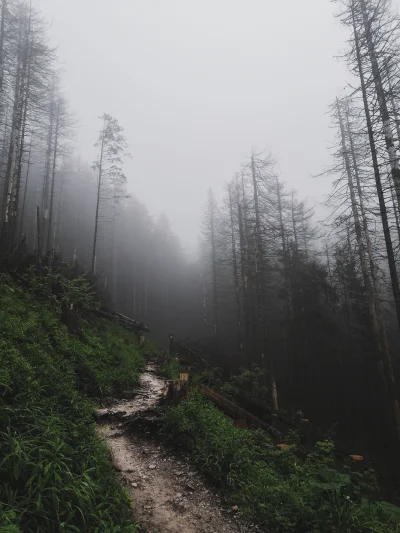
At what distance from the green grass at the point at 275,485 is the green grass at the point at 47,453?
5.94ft

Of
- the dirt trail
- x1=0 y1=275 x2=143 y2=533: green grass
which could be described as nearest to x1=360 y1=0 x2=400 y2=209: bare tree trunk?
the dirt trail

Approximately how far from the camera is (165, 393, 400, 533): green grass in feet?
12.8

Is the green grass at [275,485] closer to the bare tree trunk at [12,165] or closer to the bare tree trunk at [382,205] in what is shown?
the bare tree trunk at [382,205]

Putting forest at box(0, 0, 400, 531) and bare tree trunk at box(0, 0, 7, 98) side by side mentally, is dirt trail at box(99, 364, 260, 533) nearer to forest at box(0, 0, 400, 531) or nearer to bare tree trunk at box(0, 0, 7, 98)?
forest at box(0, 0, 400, 531)

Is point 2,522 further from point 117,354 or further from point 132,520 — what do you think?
point 117,354

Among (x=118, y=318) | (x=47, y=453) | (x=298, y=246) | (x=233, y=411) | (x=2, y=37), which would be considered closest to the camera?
(x=47, y=453)

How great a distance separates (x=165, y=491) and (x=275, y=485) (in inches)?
73.0

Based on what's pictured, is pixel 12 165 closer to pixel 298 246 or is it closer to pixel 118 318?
pixel 118 318

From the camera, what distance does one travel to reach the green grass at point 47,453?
299 centimetres

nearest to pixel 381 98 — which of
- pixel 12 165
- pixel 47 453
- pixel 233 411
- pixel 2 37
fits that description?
pixel 233 411

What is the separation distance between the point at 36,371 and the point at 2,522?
3050mm

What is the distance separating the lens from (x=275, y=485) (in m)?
4.70

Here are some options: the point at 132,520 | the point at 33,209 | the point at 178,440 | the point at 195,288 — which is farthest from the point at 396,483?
the point at 33,209

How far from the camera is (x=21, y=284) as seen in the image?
11.0 m
